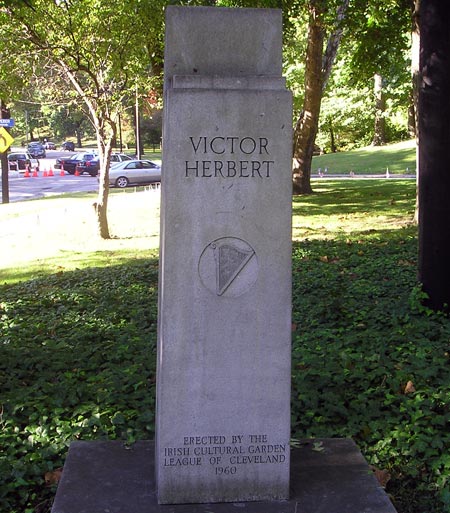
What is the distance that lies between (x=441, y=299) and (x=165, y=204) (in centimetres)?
539

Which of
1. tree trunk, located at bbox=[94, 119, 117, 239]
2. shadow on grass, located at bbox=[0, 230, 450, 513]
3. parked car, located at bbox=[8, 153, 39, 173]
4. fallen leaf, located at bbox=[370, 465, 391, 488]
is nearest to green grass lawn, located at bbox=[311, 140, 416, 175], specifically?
parked car, located at bbox=[8, 153, 39, 173]

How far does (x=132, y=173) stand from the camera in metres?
44.9

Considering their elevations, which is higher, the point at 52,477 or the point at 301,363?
the point at 301,363

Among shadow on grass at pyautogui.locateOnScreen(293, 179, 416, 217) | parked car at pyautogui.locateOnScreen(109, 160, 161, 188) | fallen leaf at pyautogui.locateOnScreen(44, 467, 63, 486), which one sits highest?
parked car at pyautogui.locateOnScreen(109, 160, 161, 188)

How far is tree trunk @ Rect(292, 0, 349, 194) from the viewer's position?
80.9ft

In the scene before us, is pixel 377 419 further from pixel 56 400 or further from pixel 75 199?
pixel 75 199

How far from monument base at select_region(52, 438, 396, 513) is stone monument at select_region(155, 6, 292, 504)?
200mm

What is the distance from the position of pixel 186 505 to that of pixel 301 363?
2.94 meters

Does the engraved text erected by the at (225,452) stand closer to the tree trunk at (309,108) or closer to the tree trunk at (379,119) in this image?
the tree trunk at (309,108)

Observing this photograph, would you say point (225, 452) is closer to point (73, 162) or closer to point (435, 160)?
point (435, 160)

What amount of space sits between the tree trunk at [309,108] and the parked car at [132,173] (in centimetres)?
1923

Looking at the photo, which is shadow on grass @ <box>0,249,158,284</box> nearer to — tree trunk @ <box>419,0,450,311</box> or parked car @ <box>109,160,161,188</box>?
tree trunk @ <box>419,0,450,311</box>

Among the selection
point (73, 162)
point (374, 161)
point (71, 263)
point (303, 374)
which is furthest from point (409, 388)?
point (73, 162)

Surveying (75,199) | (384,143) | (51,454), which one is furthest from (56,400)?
(384,143)
